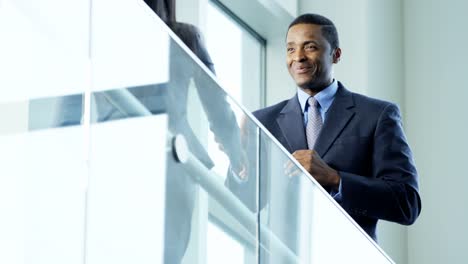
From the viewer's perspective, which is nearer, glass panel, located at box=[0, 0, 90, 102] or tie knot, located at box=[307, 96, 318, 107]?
glass panel, located at box=[0, 0, 90, 102]

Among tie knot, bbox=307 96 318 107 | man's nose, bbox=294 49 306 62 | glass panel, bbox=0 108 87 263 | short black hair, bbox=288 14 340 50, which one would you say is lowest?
glass panel, bbox=0 108 87 263

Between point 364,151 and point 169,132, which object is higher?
point 364,151

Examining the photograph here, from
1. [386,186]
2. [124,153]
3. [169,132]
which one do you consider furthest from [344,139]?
[124,153]

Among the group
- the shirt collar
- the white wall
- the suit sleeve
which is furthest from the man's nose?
the white wall

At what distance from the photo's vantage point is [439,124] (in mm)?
8781

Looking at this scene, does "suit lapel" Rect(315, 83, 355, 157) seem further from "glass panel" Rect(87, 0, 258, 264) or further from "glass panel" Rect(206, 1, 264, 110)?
"glass panel" Rect(206, 1, 264, 110)

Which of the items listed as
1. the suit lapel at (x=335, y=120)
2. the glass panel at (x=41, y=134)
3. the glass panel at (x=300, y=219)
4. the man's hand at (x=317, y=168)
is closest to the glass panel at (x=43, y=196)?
the glass panel at (x=41, y=134)

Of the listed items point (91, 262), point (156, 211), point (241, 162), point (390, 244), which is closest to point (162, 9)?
point (241, 162)

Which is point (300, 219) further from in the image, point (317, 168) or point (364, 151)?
point (364, 151)

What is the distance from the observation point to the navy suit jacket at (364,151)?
3.73m

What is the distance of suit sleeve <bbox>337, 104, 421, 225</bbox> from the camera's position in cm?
370

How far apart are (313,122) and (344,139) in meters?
0.21

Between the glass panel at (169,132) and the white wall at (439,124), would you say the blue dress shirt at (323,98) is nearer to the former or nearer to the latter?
the glass panel at (169,132)

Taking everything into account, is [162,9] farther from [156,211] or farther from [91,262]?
[91,262]
